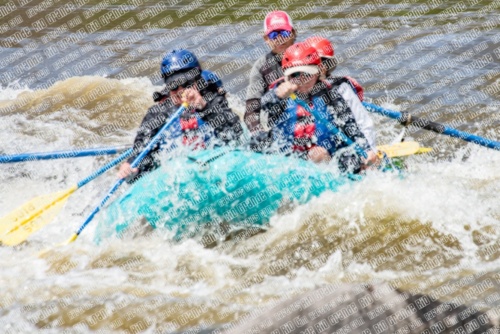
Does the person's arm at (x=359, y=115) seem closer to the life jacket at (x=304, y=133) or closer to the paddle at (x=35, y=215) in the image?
the life jacket at (x=304, y=133)

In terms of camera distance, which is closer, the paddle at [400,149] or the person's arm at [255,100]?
the person's arm at [255,100]

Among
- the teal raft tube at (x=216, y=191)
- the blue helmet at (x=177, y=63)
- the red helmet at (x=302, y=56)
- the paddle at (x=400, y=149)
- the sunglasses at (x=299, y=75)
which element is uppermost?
the blue helmet at (x=177, y=63)

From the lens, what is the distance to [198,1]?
16.2m

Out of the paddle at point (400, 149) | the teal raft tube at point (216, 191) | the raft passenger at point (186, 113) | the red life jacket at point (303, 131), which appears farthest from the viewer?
the paddle at point (400, 149)

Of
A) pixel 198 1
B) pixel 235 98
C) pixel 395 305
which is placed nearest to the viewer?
pixel 395 305

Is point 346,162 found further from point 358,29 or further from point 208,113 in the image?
point 358,29

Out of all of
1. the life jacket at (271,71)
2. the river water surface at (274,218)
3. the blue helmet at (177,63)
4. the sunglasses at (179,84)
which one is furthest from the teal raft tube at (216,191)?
the life jacket at (271,71)

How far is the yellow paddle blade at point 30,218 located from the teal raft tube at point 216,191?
33.0 inches

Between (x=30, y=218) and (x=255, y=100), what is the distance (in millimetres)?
2294

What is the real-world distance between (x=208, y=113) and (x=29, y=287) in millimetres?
2010

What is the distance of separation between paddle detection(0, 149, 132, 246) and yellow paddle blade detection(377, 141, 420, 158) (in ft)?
7.92

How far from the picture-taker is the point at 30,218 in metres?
6.21

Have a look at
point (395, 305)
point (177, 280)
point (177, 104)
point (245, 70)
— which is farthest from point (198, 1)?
point (395, 305)

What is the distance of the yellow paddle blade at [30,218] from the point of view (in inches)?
237
